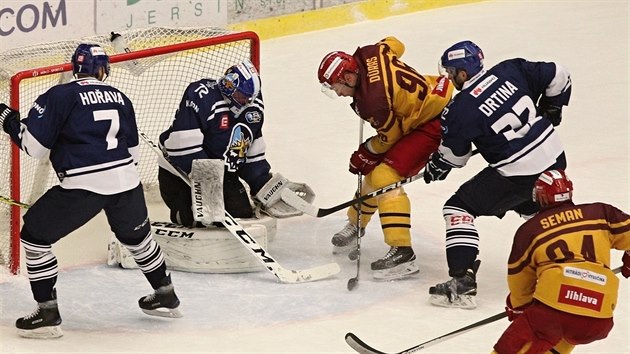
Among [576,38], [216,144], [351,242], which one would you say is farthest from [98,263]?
[576,38]

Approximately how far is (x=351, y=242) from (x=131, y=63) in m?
1.17

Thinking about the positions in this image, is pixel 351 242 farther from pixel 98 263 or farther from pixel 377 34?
pixel 377 34

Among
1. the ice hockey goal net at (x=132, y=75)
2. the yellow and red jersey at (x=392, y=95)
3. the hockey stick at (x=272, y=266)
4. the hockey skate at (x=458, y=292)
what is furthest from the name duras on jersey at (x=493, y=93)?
the ice hockey goal net at (x=132, y=75)

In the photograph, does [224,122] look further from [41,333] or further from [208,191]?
[41,333]

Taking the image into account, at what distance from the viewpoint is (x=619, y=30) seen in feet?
30.4

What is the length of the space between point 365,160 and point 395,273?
48 centimetres

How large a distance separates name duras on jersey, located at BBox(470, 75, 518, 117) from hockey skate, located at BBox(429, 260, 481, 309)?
60cm

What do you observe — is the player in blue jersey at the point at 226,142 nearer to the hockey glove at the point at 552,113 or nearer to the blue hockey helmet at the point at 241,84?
the blue hockey helmet at the point at 241,84

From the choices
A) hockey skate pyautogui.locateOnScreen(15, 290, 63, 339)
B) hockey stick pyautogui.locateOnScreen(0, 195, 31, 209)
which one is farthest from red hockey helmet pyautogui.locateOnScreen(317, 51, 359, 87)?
hockey skate pyautogui.locateOnScreen(15, 290, 63, 339)

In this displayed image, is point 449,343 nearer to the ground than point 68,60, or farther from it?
nearer to the ground

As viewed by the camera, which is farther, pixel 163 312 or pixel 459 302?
pixel 459 302

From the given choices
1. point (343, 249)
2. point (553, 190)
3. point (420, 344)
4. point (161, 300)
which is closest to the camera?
point (553, 190)

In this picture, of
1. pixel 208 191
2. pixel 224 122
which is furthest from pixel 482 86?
pixel 208 191

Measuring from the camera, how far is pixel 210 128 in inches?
225
